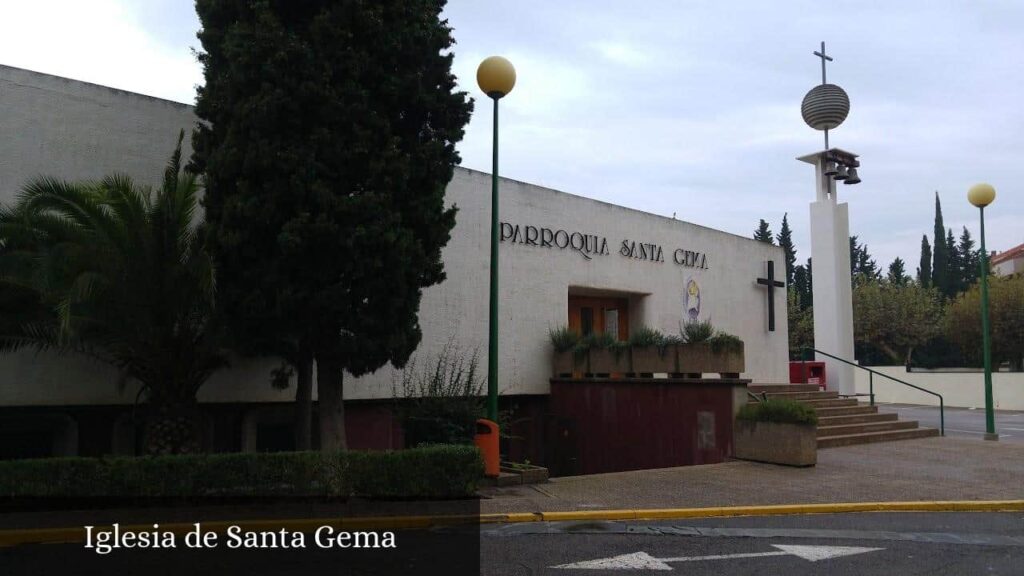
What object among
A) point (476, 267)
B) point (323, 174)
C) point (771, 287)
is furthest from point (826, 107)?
point (323, 174)

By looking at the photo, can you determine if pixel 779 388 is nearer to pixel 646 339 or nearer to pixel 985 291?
pixel 646 339

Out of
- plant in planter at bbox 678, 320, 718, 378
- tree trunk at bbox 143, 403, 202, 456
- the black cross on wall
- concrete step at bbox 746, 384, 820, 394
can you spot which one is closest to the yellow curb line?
tree trunk at bbox 143, 403, 202, 456

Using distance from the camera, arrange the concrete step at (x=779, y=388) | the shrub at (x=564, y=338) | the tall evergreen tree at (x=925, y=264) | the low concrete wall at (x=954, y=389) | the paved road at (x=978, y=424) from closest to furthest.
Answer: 1. the concrete step at (x=779, y=388)
2. the shrub at (x=564, y=338)
3. the paved road at (x=978, y=424)
4. the low concrete wall at (x=954, y=389)
5. the tall evergreen tree at (x=925, y=264)

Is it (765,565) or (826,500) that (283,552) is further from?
(826,500)

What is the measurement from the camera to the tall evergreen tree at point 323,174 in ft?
32.5

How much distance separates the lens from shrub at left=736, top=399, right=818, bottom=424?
42.2 feet

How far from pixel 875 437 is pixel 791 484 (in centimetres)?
619

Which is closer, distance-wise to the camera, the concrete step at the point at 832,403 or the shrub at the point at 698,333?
the shrub at the point at 698,333

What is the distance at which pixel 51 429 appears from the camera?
1189 centimetres

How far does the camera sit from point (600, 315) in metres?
20.3

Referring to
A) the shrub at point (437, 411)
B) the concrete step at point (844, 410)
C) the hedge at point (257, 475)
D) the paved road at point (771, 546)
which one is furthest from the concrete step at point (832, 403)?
the hedge at point (257, 475)

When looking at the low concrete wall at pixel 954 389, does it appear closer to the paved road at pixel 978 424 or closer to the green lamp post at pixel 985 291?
the paved road at pixel 978 424

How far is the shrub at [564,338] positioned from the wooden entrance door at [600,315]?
1.66m

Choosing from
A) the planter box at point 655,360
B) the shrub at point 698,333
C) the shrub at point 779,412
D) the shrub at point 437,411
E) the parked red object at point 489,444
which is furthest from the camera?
the planter box at point 655,360
